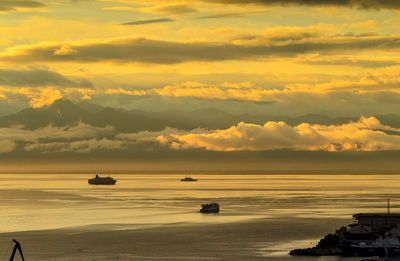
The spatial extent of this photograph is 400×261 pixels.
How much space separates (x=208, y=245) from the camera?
125 m

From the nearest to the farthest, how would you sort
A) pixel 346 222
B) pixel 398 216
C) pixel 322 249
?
pixel 322 249 → pixel 398 216 → pixel 346 222

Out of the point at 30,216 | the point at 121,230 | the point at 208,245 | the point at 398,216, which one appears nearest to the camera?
the point at 208,245

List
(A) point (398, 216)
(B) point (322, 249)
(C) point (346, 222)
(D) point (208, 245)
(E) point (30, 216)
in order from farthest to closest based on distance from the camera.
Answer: (E) point (30, 216) → (C) point (346, 222) → (A) point (398, 216) → (D) point (208, 245) → (B) point (322, 249)

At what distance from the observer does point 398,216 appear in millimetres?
133875

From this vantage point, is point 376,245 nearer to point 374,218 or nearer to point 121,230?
point 374,218

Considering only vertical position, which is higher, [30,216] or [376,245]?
[30,216]

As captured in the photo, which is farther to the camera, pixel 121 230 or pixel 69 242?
pixel 121 230

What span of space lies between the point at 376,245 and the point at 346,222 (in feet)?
174

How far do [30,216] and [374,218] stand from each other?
315 feet

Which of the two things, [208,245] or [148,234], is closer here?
[208,245]

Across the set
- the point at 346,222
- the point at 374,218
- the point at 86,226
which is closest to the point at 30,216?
the point at 86,226

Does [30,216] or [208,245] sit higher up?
[30,216]

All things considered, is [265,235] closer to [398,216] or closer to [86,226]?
[398,216]

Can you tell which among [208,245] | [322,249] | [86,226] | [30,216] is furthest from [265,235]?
[30,216]
